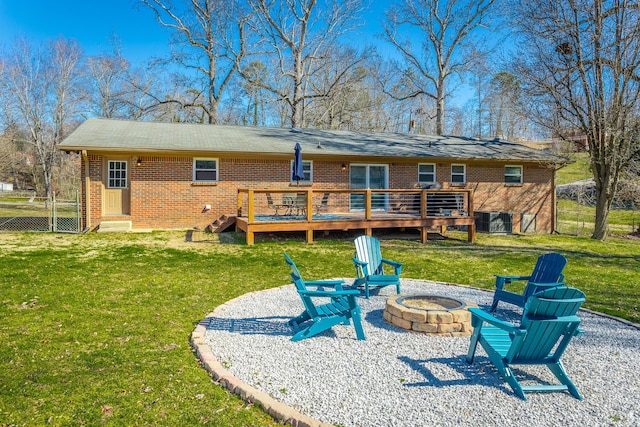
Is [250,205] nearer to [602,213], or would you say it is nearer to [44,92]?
[602,213]

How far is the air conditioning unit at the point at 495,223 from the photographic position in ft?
52.7

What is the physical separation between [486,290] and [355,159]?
9.80 meters

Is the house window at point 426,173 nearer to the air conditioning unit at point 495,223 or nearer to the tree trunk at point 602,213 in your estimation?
the air conditioning unit at point 495,223

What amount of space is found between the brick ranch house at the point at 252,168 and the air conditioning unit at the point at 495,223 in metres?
2.01

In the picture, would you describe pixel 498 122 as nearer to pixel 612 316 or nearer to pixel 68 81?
pixel 68 81

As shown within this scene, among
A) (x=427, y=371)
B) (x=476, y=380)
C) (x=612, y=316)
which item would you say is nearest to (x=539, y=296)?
(x=476, y=380)

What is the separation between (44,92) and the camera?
30.1m

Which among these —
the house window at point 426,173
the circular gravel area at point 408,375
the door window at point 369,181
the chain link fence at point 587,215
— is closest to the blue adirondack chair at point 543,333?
the circular gravel area at point 408,375

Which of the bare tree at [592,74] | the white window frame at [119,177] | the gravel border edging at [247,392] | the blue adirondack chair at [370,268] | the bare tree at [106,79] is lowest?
the gravel border edging at [247,392]

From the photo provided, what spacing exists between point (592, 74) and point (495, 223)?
21.0 feet

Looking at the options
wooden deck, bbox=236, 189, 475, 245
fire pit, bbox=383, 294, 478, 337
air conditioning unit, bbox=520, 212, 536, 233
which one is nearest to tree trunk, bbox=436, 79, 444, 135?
air conditioning unit, bbox=520, 212, 536, 233

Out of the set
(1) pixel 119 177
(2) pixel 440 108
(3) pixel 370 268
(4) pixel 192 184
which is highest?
(2) pixel 440 108

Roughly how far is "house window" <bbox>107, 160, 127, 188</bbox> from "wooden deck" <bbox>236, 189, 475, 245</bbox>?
13.4 feet

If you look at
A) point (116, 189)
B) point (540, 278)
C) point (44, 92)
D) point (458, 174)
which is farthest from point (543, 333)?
point (44, 92)
